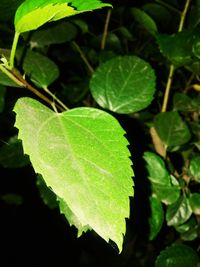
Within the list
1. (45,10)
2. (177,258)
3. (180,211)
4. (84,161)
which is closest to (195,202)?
(180,211)

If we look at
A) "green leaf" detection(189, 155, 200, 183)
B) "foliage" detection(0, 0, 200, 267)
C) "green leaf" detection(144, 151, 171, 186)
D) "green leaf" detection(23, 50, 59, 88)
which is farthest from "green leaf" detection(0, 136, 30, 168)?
"green leaf" detection(189, 155, 200, 183)

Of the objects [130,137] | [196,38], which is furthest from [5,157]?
[196,38]

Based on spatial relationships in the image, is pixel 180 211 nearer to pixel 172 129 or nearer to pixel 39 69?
pixel 172 129

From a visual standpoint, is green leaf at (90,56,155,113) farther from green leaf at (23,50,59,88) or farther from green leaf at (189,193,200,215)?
green leaf at (189,193,200,215)

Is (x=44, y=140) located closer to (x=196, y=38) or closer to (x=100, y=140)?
(x=100, y=140)

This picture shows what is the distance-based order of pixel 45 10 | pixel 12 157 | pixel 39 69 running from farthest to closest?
1. pixel 12 157
2. pixel 39 69
3. pixel 45 10
